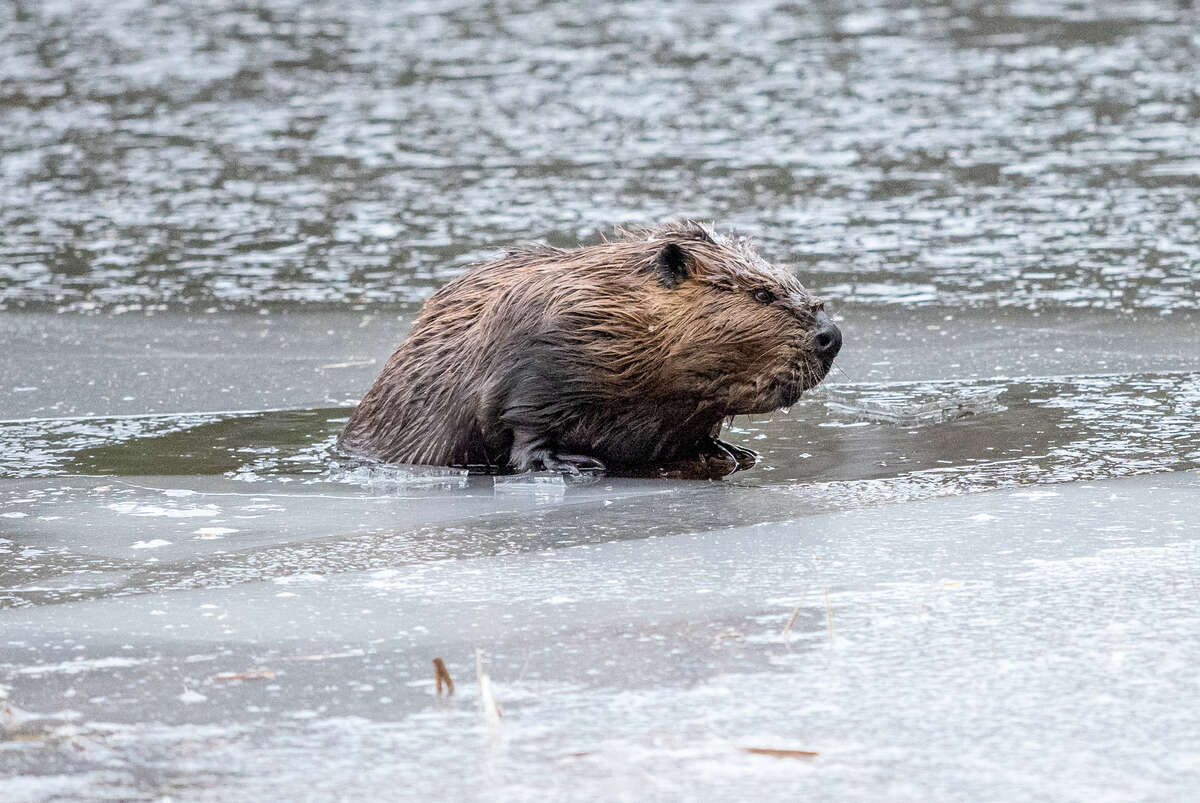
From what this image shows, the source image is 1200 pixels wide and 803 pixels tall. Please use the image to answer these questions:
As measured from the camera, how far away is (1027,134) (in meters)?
13.2

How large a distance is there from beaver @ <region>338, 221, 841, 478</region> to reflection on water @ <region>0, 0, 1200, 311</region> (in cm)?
320

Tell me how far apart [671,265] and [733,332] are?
283 mm

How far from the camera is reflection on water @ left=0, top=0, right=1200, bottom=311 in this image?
9805mm

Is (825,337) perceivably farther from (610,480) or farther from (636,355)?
(610,480)

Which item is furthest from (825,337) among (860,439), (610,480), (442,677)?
(442,677)

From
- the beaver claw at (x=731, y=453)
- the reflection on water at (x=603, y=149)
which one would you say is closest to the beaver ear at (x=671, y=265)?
the beaver claw at (x=731, y=453)

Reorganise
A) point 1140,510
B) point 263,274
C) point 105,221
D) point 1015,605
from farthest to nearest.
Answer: point 105,221 < point 263,274 < point 1140,510 < point 1015,605

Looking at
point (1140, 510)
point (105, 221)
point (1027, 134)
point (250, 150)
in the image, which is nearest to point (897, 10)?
point (1027, 134)

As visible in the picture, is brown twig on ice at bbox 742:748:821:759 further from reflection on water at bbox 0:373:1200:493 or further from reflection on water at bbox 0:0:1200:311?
reflection on water at bbox 0:0:1200:311

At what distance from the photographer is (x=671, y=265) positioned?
18.9 feet

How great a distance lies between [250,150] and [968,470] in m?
8.66

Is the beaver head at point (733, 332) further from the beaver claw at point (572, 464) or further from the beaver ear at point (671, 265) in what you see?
the beaver claw at point (572, 464)

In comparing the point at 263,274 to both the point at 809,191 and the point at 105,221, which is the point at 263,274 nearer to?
the point at 105,221

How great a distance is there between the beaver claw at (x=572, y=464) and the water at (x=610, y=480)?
72mm
